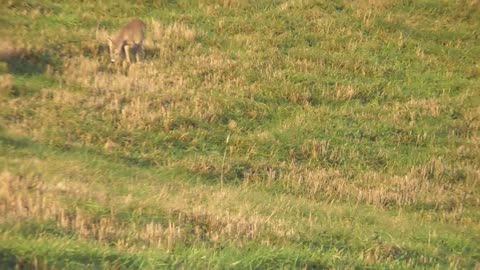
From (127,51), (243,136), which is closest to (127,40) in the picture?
(127,51)

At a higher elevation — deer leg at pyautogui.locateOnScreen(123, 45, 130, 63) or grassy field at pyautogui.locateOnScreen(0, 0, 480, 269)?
deer leg at pyautogui.locateOnScreen(123, 45, 130, 63)

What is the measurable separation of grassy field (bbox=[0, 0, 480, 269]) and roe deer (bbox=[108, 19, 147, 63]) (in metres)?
0.31

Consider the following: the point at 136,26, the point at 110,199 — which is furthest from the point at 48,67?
the point at 110,199

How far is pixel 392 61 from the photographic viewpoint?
14570mm

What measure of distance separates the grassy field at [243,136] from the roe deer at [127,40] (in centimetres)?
31

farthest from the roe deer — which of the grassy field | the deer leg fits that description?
the grassy field

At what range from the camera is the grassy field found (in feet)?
20.2

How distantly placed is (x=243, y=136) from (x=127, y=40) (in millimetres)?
3423

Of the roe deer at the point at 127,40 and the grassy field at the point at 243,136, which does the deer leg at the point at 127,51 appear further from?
the grassy field at the point at 243,136

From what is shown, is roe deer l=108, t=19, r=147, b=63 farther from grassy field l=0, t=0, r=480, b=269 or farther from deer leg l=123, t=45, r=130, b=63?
grassy field l=0, t=0, r=480, b=269

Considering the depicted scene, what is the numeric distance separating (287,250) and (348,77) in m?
8.13

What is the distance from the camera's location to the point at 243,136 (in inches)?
423

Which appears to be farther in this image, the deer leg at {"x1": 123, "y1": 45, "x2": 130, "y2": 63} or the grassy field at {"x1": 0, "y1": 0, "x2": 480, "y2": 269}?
the deer leg at {"x1": 123, "y1": 45, "x2": 130, "y2": 63}

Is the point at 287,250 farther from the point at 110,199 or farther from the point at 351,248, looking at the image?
the point at 110,199
